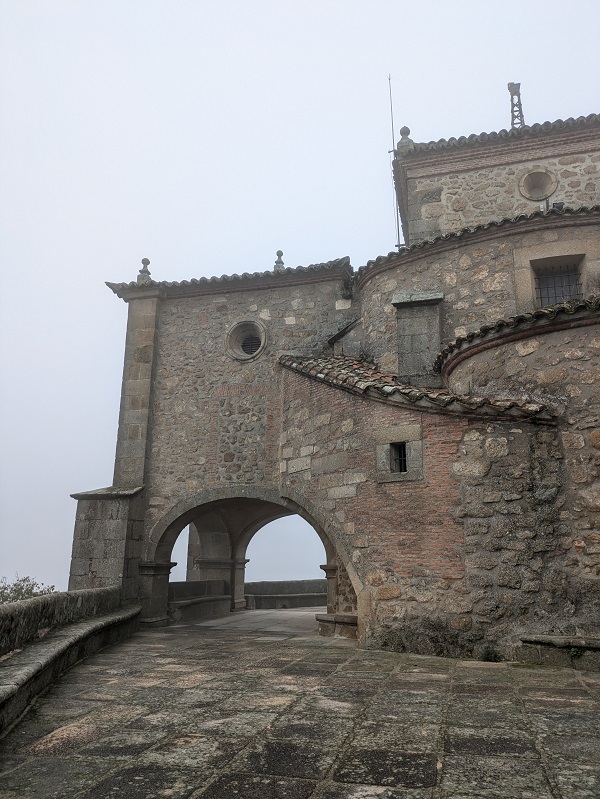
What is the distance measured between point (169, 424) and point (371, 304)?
4729 mm

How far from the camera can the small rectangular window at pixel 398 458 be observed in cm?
817

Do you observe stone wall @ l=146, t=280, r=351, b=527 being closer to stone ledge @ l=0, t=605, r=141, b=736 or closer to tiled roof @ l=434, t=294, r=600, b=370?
stone ledge @ l=0, t=605, r=141, b=736

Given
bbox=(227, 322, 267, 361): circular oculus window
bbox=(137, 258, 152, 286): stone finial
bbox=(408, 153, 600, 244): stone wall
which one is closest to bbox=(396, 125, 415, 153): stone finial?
bbox=(408, 153, 600, 244): stone wall

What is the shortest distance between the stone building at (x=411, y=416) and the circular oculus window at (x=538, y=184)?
0.13ft

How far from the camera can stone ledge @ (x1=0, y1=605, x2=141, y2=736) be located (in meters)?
4.29

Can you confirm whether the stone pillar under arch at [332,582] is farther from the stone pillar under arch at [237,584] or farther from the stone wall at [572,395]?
the stone pillar under arch at [237,584]

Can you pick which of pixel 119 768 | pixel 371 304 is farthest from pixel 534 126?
pixel 119 768

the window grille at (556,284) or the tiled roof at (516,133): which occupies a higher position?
the tiled roof at (516,133)

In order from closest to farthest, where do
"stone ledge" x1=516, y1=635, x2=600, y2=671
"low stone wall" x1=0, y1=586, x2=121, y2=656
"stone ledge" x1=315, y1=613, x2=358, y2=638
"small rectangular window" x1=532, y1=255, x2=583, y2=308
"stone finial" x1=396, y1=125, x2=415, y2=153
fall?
"low stone wall" x1=0, y1=586, x2=121, y2=656 < "stone ledge" x1=516, y1=635, x2=600, y2=671 < "stone ledge" x1=315, y1=613, x2=358, y2=638 < "small rectangular window" x1=532, y1=255, x2=583, y2=308 < "stone finial" x1=396, y1=125, x2=415, y2=153

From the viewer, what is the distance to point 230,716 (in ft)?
14.2

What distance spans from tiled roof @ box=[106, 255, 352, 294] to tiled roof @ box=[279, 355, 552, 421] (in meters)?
2.10

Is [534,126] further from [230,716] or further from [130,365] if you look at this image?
[230,716]

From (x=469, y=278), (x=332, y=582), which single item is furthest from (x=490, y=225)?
(x=332, y=582)

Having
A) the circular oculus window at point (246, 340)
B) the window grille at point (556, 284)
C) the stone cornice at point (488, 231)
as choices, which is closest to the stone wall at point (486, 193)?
the stone cornice at point (488, 231)
